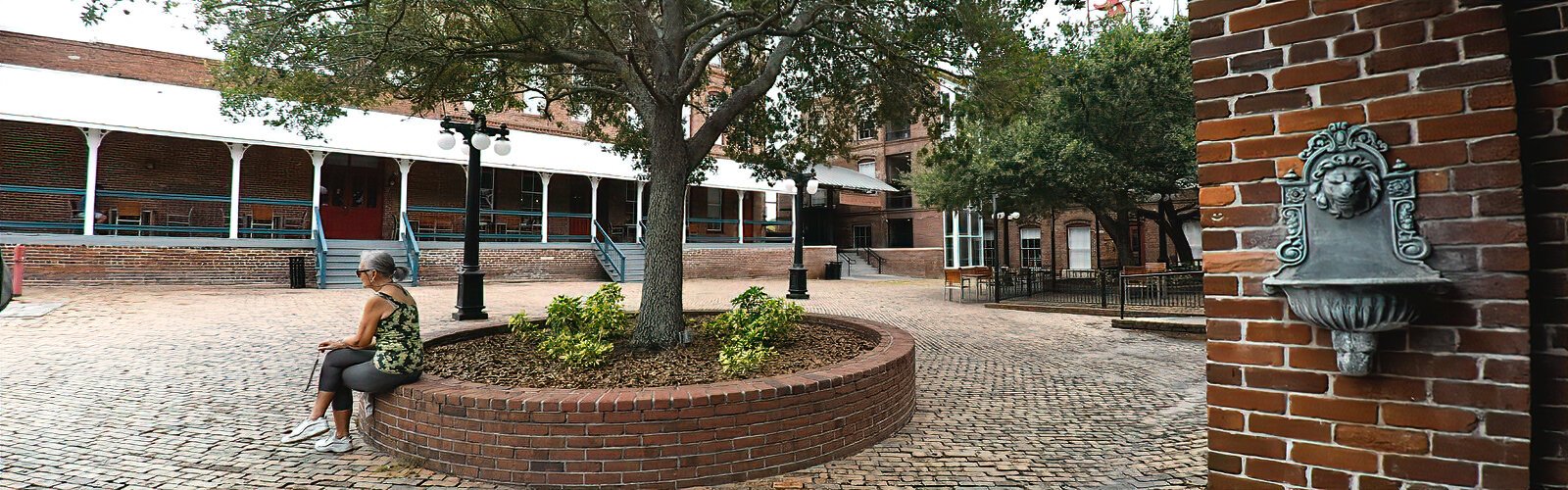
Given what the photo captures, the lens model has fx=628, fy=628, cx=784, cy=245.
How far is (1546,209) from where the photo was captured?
168 centimetres

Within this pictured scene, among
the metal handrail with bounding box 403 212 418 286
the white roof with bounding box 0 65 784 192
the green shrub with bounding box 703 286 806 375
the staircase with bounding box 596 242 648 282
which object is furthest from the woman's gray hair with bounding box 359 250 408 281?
the staircase with bounding box 596 242 648 282

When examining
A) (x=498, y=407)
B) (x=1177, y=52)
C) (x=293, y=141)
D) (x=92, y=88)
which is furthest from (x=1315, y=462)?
(x=92, y=88)

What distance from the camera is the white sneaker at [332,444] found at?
3.80 meters

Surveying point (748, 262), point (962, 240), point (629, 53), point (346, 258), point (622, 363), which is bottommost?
point (622, 363)

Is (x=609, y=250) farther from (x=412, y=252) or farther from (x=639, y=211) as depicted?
(x=412, y=252)

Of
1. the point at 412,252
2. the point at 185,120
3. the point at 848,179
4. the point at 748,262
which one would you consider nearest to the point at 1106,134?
the point at 748,262

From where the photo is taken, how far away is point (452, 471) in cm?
345

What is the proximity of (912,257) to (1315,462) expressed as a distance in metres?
26.1

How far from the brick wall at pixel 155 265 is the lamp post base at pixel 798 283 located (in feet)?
37.3

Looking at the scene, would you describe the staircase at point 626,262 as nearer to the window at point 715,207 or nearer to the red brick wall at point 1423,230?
the window at point 715,207

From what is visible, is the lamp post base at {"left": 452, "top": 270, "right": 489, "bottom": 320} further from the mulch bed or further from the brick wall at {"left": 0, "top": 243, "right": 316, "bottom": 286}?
the brick wall at {"left": 0, "top": 243, "right": 316, "bottom": 286}

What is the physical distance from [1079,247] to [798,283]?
17249mm

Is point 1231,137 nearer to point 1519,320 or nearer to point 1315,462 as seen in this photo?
point 1519,320

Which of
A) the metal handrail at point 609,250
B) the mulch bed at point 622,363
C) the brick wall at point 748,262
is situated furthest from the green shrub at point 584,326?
the brick wall at point 748,262
